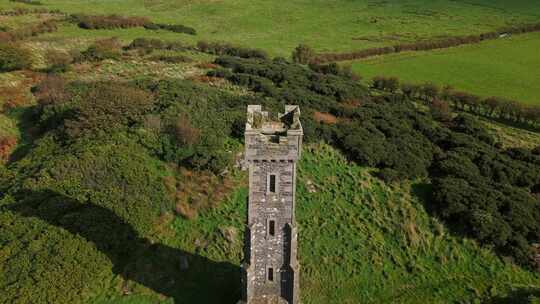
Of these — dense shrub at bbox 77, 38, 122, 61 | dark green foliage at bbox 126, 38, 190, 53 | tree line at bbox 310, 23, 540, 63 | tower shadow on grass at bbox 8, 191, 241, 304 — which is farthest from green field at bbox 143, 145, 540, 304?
tree line at bbox 310, 23, 540, 63

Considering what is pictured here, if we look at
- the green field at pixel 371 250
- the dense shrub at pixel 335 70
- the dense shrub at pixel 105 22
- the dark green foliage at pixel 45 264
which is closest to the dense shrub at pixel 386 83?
the dense shrub at pixel 335 70

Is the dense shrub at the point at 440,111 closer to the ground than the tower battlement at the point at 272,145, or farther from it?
closer to the ground

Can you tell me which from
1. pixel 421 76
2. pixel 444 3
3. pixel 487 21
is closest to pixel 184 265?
pixel 421 76

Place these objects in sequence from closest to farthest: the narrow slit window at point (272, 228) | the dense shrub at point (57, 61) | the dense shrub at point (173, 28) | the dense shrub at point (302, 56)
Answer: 1. the narrow slit window at point (272, 228)
2. the dense shrub at point (57, 61)
3. the dense shrub at point (302, 56)
4. the dense shrub at point (173, 28)

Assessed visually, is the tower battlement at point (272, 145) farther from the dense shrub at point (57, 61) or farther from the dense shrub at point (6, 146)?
the dense shrub at point (57, 61)

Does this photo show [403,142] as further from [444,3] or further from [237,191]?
[444,3]

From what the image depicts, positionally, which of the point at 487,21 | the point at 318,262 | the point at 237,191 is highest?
the point at 487,21
